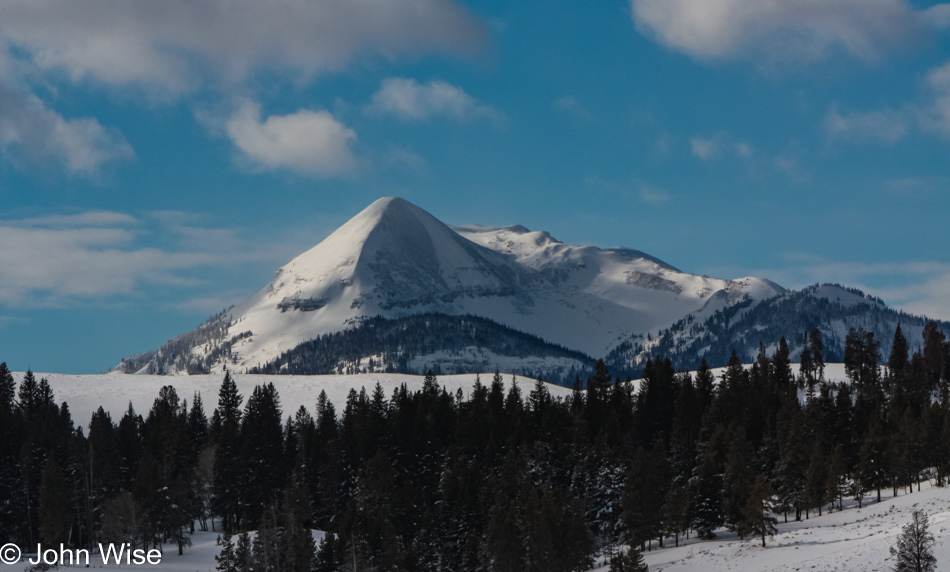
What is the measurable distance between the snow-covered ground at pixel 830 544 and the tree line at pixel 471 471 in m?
2.61

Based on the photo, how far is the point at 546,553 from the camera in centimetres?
9219

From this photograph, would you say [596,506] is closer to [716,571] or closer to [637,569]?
[716,571]

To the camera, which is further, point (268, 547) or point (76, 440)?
point (76, 440)

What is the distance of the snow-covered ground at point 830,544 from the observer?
7544cm

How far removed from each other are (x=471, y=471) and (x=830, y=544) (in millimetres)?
41344

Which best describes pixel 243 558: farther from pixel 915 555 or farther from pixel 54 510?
pixel 915 555

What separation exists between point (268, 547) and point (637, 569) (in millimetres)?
36958

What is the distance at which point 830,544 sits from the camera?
86.3 metres

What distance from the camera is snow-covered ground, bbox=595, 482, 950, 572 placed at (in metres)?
75.4

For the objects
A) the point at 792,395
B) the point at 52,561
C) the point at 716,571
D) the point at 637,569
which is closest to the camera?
the point at 637,569

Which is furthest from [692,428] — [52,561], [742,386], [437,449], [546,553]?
[52,561]

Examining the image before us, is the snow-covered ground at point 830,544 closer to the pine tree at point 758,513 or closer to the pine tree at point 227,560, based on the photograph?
the pine tree at point 758,513

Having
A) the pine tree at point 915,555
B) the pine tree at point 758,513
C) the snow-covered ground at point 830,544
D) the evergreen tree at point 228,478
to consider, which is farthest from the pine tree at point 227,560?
the pine tree at point 915,555

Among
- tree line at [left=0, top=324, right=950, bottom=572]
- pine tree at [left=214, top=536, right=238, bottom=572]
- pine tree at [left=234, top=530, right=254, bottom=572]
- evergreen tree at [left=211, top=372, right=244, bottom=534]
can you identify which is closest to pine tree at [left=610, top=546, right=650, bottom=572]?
tree line at [left=0, top=324, right=950, bottom=572]
